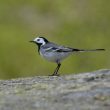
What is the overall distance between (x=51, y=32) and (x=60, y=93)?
18.4 m

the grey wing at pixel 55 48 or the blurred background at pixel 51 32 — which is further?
the blurred background at pixel 51 32

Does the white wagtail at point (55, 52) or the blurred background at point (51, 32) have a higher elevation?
the blurred background at point (51, 32)

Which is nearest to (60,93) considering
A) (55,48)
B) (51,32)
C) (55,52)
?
(55,52)

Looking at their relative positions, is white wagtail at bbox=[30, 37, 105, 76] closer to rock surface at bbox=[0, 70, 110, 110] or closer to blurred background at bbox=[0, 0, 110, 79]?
rock surface at bbox=[0, 70, 110, 110]

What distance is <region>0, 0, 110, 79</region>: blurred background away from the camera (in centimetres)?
3012

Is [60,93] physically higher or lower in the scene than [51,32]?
lower

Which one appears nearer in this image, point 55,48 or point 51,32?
point 55,48

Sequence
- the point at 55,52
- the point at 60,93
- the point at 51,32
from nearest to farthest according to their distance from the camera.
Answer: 1. the point at 60,93
2. the point at 55,52
3. the point at 51,32

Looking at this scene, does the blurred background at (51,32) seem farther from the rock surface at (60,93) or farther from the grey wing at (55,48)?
the rock surface at (60,93)

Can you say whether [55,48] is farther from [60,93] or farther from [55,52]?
[60,93]

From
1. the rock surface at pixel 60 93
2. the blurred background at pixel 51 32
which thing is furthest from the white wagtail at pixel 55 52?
the blurred background at pixel 51 32

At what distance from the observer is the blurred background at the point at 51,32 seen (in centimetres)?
3012

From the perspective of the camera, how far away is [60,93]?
14.4 meters

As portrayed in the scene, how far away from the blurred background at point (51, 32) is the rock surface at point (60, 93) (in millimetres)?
12693
